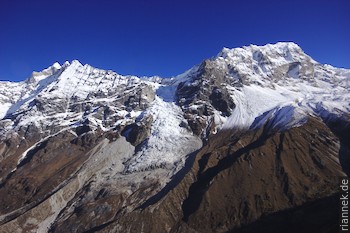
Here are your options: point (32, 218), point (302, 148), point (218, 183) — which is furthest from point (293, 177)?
point (32, 218)

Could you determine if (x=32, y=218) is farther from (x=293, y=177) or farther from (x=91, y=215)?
(x=293, y=177)

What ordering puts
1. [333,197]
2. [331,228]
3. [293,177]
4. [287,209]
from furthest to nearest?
[293,177] → [287,209] → [333,197] → [331,228]

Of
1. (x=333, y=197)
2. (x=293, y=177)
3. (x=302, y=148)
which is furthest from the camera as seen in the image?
(x=302, y=148)

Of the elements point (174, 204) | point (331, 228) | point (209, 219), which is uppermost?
point (174, 204)

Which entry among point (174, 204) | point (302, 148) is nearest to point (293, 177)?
point (302, 148)

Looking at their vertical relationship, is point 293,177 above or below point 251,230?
above

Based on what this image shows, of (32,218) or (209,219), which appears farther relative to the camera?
(32,218)

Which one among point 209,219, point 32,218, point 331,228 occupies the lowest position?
point 331,228

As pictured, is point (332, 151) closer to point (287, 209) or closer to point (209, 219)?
point (287, 209)

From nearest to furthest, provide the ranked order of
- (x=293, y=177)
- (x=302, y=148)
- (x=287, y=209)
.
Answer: (x=287, y=209) → (x=293, y=177) → (x=302, y=148)
